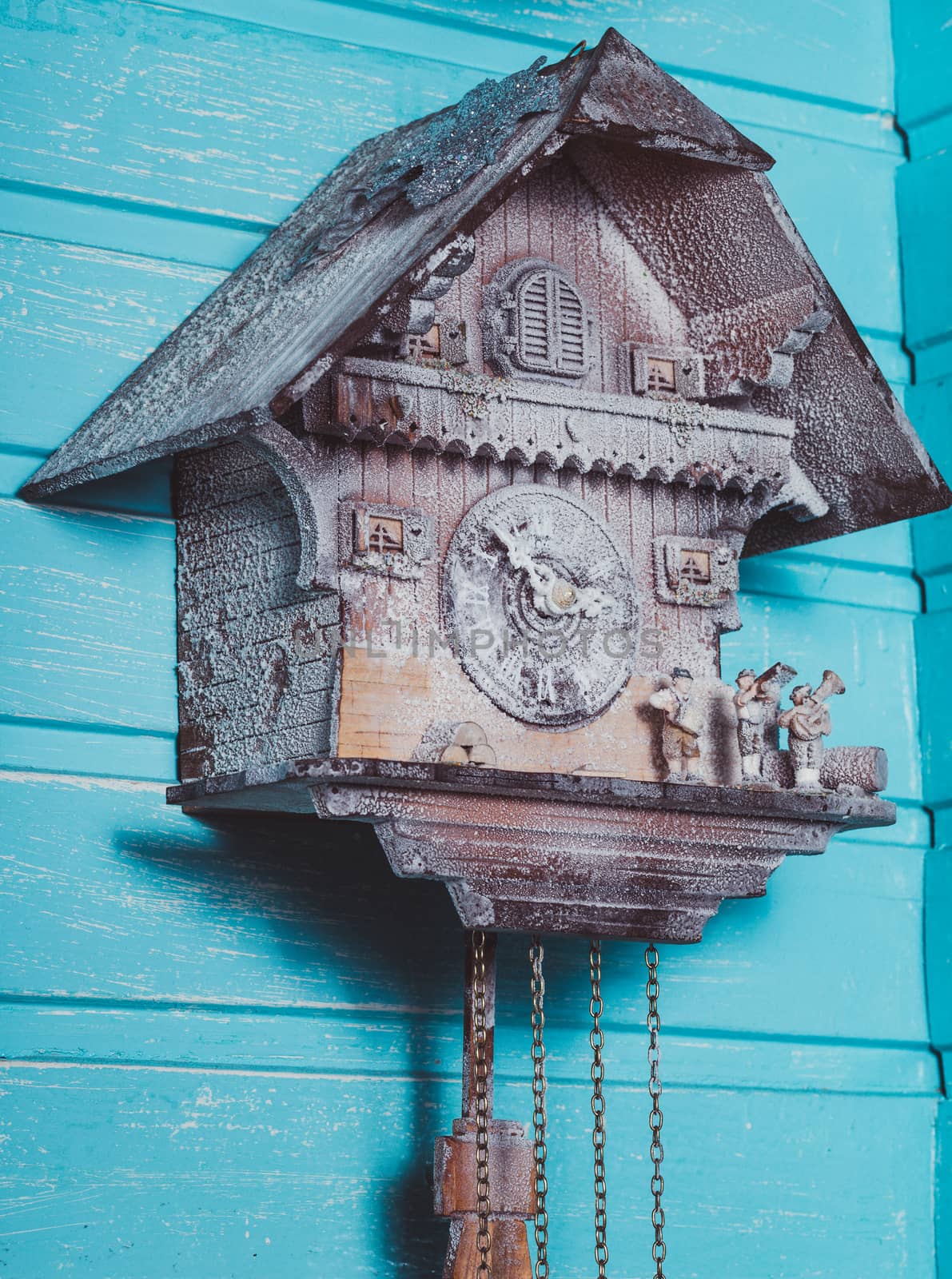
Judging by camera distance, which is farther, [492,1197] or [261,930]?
[261,930]

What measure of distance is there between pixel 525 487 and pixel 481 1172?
594mm

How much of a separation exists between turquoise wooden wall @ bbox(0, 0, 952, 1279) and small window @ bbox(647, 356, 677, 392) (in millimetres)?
338

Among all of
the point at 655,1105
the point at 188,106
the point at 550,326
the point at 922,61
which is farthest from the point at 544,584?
the point at 922,61

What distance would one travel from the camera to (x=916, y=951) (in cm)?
212

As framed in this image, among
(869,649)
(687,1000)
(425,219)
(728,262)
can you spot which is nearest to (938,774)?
(869,649)

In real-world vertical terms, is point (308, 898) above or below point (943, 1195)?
above

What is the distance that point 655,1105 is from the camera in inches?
69.3

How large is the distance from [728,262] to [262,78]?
1.75 feet

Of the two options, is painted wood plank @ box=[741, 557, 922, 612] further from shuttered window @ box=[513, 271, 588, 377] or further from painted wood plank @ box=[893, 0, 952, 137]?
painted wood plank @ box=[893, 0, 952, 137]

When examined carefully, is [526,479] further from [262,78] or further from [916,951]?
[916,951]

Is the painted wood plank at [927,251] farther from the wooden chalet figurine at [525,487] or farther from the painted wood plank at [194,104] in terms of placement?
the painted wood plank at [194,104]

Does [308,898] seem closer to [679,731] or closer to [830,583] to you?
[679,731]

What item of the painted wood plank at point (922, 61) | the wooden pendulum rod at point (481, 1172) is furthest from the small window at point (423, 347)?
the painted wood plank at point (922, 61)

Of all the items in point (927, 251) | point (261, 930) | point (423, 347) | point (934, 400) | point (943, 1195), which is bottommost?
point (943, 1195)
